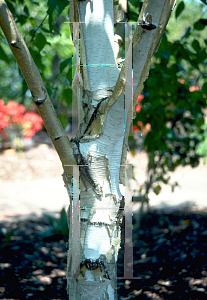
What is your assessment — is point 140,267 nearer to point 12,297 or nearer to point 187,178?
point 12,297

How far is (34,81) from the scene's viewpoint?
1152 mm

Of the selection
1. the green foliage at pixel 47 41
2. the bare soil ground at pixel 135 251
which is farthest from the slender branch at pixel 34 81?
the bare soil ground at pixel 135 251

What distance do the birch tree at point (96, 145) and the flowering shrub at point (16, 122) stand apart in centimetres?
798

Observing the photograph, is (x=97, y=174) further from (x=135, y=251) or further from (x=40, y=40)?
(x=135, y=251)

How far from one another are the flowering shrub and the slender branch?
8.06m

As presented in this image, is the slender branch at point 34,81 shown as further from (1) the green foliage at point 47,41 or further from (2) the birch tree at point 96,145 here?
(1) the green foliage at point 47,41

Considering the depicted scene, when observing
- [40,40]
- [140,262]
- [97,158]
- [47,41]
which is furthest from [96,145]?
[140,262]

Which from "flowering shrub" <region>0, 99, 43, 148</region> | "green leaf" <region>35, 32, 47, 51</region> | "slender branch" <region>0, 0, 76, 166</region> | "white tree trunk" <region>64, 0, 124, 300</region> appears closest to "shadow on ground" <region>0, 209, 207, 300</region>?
"white tree trunk" <region>64, 0, 124, 300</region>

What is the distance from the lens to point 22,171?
320 inches

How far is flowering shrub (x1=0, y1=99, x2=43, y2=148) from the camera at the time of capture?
892 cm

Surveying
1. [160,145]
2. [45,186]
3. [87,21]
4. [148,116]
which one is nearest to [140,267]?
[160,145]

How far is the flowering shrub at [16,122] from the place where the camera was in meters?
8.92

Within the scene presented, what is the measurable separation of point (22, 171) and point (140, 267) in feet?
19.0

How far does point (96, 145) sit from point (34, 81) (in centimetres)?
35
